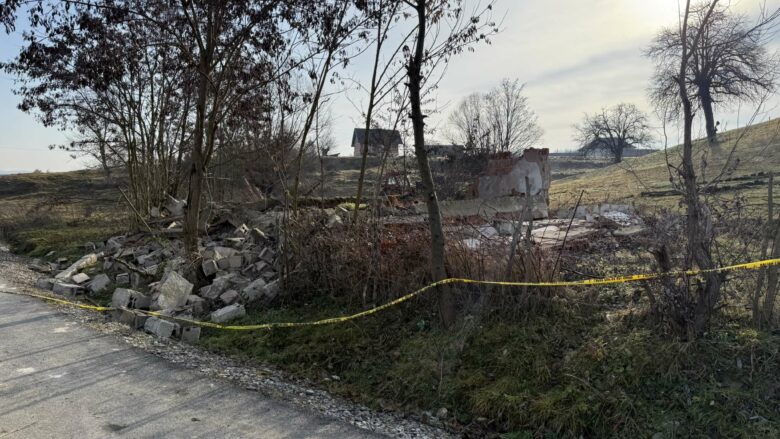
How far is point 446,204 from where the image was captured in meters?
13.2

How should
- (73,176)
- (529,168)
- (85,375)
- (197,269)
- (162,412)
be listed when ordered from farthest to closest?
(73,176) → (529,168) → (197,269) → (85,375) → (162,412)

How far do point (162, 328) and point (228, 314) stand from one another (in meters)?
0.92

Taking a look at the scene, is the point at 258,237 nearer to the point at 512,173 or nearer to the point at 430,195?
the point at 430,195

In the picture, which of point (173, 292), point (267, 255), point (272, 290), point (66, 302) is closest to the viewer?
point (272, 290)

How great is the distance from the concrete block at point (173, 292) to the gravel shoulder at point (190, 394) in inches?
46.9

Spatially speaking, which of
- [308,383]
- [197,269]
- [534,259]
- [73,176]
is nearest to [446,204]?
[197,269]

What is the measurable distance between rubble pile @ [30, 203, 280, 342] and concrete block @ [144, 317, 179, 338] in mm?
13

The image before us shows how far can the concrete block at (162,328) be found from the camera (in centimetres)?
722

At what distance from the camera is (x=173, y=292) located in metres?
8.80

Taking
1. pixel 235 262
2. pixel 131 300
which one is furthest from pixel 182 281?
pixel 235 262

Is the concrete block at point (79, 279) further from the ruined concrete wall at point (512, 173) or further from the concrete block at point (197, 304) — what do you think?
the ruined concrete wall at point (512, 173)

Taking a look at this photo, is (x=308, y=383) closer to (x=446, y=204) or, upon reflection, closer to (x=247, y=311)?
(x=247, y=311)

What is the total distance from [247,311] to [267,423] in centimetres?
385


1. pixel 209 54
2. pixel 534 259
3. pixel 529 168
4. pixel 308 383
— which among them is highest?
pixel 209 54
